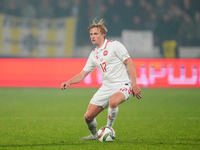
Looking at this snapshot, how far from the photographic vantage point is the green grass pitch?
5.66 metres

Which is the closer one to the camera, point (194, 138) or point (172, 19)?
point (194, 138)

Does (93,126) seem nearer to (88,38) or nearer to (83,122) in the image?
(83,122)

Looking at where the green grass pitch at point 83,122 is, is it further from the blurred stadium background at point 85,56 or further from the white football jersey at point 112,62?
the white football jersey at point 112,62

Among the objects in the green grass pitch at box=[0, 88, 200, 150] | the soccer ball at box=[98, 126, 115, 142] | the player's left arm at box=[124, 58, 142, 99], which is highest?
the player's left arm at box=[124, 58, 142, 99]

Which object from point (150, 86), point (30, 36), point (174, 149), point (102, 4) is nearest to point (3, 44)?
point (30, 36)

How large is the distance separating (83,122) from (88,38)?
31.7 feet

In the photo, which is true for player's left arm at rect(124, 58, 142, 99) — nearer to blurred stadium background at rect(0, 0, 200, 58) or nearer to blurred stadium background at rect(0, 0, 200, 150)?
blurred stadium background at rect(0, 0, 200, 150)

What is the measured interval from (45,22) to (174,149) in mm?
13533

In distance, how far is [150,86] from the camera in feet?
52.6

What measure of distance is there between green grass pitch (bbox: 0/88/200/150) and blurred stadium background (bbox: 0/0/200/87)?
6.57 feet

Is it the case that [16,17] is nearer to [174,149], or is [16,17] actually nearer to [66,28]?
[66,28]

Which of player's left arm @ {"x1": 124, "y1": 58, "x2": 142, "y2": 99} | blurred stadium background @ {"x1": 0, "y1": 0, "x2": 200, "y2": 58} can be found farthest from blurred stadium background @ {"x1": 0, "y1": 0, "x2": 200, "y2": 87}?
player's left arm @ {"x1": 124, "y1": 58, "x2": 142, "y2": 99}

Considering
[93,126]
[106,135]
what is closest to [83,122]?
[93,126]

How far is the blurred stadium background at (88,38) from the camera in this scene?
1597 centimetres
